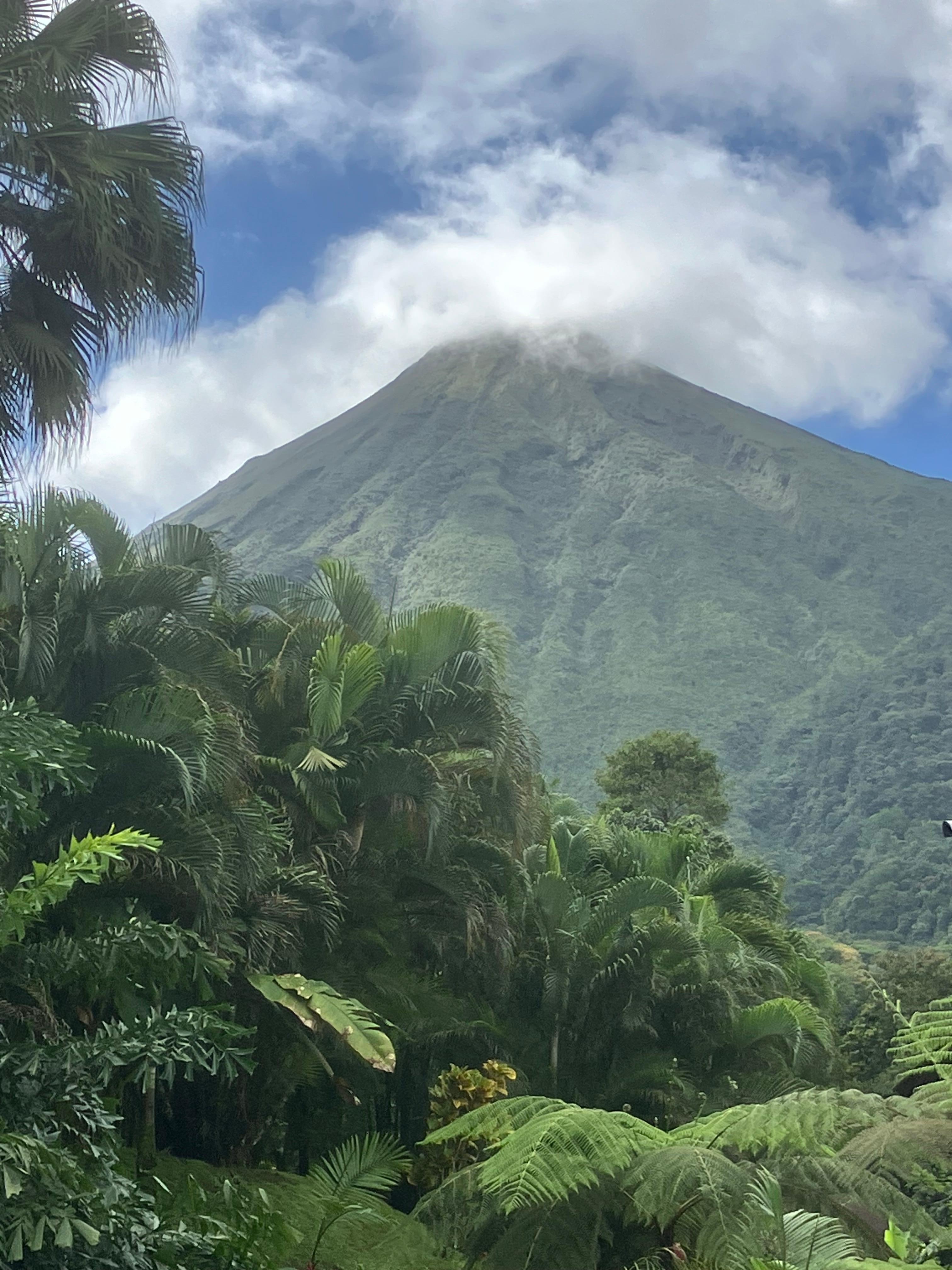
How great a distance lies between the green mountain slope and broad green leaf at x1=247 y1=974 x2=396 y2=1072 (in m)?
53.2

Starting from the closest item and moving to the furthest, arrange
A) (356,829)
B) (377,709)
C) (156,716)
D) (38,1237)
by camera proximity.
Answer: (38,1237)
(156,716)
(356,829)
(377,709)

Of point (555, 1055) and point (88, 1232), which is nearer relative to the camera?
point (88, 1232)

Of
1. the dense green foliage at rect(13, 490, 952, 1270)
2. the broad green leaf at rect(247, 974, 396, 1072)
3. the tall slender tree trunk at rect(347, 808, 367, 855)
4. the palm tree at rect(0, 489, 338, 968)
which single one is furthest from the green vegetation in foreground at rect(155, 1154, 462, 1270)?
the tall slender tree trunk at rect(347, 808, 367, 855)

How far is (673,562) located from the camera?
413ft

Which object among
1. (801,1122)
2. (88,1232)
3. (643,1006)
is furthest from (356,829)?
(88,1232)

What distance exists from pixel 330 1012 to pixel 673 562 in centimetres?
12046

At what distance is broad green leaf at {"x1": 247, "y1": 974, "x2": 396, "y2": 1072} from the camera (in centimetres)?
720

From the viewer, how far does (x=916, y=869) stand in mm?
63719

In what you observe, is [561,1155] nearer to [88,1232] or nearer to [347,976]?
[88,1232]

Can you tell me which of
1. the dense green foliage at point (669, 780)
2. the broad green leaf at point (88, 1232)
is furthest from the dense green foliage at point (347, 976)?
the dense green foliage at point (669, 780)

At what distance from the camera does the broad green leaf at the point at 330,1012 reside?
720 centimetres

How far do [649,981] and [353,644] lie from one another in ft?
14.0

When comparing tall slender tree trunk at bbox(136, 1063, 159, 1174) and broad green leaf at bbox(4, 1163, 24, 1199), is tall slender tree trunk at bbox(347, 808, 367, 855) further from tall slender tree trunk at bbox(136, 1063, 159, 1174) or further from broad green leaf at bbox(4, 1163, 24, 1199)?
broad green leaf at bbox(4, 1163, 24, 1199)

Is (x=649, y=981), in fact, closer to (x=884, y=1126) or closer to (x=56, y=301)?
(x=884, y=1126)
